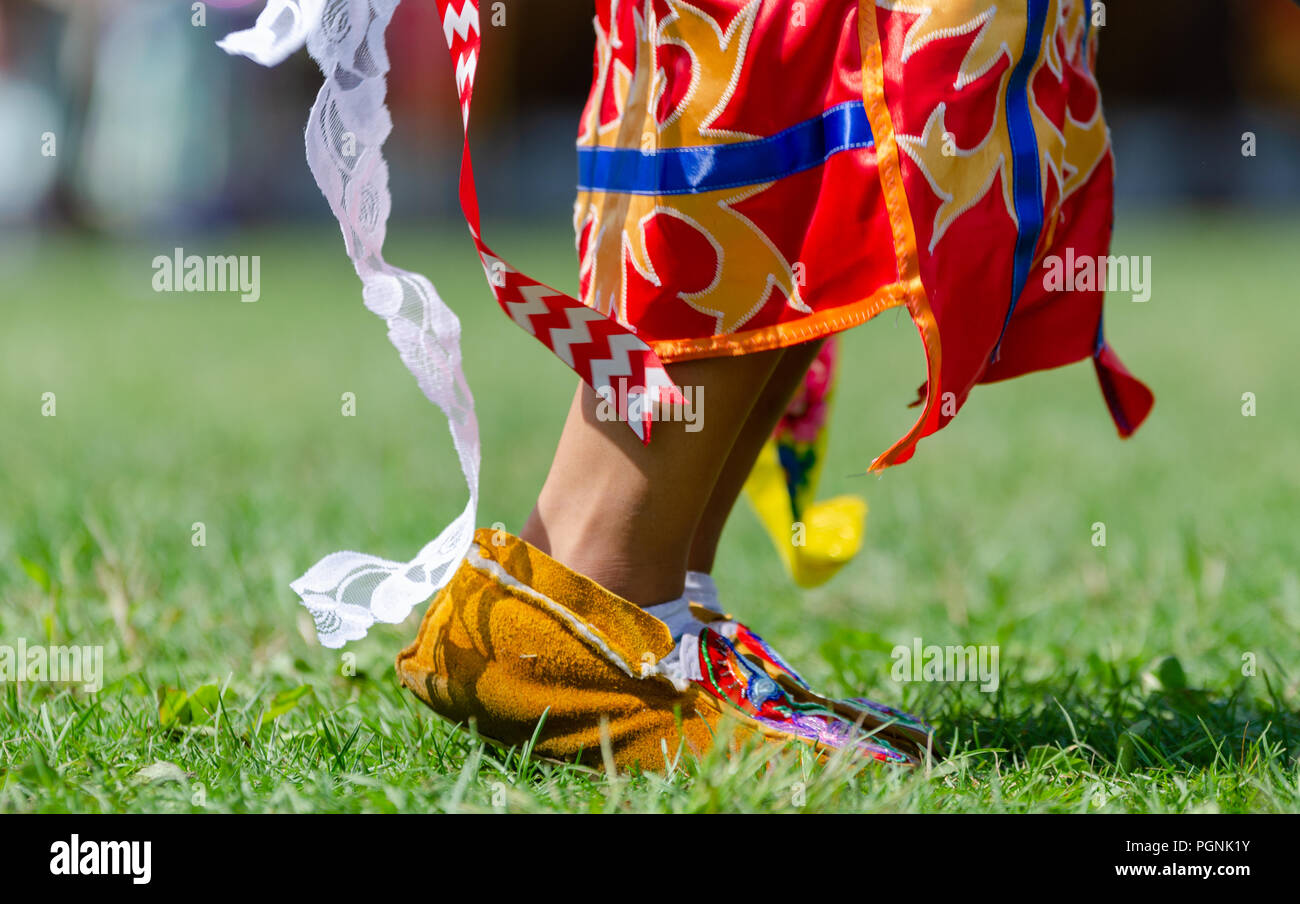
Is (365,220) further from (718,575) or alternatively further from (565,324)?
(718,575)

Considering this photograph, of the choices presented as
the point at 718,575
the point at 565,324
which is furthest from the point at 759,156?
the point at 718,575

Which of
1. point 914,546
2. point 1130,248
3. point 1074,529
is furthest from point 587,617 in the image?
point 1130,248

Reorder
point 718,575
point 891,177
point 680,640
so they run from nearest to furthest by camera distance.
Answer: point 891,177
point 680,640
point 718,575

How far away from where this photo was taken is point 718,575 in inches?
91.0

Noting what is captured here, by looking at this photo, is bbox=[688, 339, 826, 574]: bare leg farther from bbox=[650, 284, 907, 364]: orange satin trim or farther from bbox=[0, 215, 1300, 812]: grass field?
bbox=[0, 215, 1300, 812]: grass field

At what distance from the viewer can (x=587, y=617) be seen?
50.6 inches

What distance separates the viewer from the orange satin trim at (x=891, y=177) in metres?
1.19

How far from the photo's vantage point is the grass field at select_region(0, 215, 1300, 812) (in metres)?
1.29

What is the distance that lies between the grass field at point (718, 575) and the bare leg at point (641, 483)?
0.21 meters

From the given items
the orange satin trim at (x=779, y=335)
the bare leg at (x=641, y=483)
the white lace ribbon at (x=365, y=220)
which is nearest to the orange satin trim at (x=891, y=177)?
the orange satin trim at (x=779, y=335)

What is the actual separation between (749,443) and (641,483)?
0.76 feet

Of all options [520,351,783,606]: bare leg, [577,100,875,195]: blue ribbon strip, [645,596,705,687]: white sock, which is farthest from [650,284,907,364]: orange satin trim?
[645,596,705,687]: white sock

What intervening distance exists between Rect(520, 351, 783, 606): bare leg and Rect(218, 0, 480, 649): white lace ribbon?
105 millimetres
